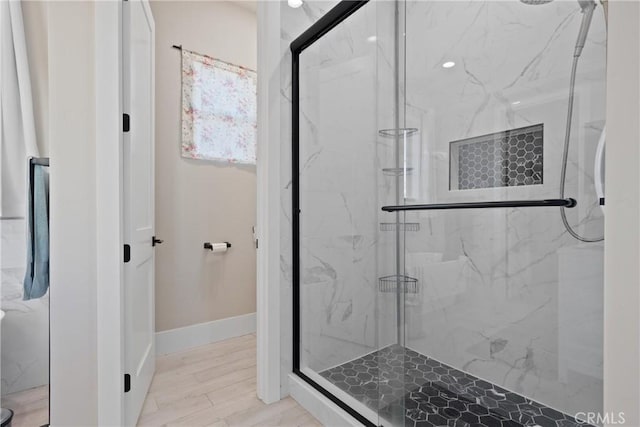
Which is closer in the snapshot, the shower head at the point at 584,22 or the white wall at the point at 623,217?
the white wall at the point at 623,217

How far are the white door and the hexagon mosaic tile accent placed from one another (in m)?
1.77

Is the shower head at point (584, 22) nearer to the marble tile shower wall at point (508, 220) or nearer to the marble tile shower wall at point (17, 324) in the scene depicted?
the marble tile shower wall at point (508, 220)

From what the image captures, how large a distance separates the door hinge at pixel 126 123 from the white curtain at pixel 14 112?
771 millimetres

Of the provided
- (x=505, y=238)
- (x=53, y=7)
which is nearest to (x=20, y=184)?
(x=53, y=7)

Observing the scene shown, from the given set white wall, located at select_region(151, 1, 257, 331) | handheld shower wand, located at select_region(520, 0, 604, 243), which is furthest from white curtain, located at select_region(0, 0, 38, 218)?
handheld shower wand, located at select_region(520, 0, 604, 243)

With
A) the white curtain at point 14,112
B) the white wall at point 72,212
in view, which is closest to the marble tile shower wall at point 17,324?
the white curtain at point 14,112

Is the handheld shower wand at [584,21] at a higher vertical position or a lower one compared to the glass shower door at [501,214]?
higher

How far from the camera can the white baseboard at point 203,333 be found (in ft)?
8.20

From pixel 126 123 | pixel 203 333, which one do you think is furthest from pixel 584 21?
pixel 203 333

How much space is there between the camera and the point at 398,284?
2.07 metres

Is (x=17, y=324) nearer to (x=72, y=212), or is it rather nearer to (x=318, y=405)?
(x=72, y=212)

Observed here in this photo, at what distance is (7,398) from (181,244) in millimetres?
1261

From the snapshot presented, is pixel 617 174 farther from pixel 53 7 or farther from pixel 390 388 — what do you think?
pixel 53 7

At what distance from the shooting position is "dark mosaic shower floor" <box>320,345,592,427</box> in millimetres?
1569
